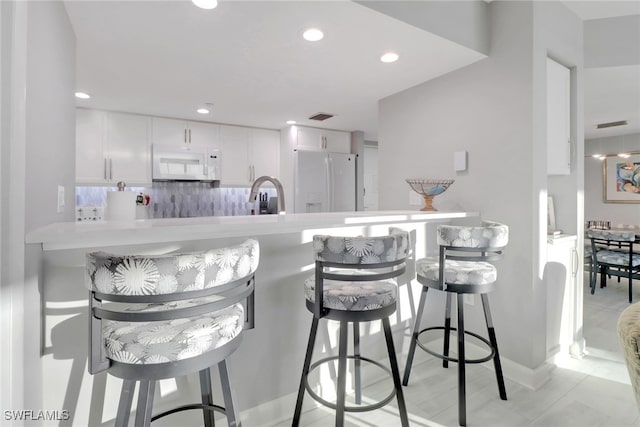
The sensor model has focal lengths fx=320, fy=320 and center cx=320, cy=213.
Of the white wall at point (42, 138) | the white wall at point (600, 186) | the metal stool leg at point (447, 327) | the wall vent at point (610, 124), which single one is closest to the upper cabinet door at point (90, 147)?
the white wall at point (42, 138)

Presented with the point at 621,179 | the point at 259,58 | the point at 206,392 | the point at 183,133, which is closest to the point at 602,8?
the point at 259,58

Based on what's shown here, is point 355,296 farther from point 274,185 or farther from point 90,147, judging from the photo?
point 90,147

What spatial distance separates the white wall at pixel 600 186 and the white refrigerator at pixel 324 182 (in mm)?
4553

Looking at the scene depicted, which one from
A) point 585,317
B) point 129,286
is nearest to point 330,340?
point 129,286

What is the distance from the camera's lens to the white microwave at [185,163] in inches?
147

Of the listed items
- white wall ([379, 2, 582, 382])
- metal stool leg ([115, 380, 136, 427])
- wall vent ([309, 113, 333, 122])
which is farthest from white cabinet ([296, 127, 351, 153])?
metal stool leg ([115, 380, 136, 427])

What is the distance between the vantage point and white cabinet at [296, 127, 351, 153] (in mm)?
4309

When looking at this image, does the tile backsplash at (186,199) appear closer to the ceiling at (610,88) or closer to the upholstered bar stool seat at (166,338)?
the upholstered bar stool seat at (166,338)

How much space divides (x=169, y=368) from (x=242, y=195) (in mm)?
3894

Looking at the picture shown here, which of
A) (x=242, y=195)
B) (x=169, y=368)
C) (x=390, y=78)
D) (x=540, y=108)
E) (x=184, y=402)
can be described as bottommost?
(x=184, y=402)

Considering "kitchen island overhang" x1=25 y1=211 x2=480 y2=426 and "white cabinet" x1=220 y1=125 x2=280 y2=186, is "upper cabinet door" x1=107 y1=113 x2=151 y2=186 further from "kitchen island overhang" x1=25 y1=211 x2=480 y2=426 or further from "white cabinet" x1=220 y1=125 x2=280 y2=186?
"kitchen island overhang" x1=25 y1=211 x2=480 y2=426

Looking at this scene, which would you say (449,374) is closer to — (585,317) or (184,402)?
(184,402)

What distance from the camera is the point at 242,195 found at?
4613mm

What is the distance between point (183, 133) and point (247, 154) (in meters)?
0.83
